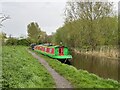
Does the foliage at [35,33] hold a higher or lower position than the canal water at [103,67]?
higher

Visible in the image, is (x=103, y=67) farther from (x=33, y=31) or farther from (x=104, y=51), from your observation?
(x=33, y=31)

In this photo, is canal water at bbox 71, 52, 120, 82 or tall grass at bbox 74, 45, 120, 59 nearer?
canal water at bbox 71, 52, 120, 82

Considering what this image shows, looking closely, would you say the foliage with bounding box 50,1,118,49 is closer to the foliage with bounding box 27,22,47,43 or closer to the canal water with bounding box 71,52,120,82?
the canal water with bounding box 71,52,120,82

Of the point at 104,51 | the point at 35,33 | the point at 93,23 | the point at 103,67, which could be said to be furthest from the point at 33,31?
the point at 103,67

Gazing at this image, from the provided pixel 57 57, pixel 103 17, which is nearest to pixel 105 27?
pixel 103 17

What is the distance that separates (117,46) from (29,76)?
25486mm

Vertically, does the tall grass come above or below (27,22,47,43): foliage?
below

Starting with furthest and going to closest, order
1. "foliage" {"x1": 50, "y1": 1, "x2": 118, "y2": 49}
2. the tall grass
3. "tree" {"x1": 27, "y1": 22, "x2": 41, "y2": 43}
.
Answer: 1. "tree" {"x1": 27, "y1": 22, "x2": 41, "y2": 43}
2. "foliage" {"x1": 50, "y1": 1, "x2": 118, "y2": 49}
3. the tall grass

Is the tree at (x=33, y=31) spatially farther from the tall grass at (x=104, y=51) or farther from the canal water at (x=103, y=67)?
the canal water at (x=103, y=67)

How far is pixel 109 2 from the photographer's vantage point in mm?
42062

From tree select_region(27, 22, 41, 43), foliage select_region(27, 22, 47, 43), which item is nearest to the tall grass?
foliage select_region(27, 22, 47, 43)

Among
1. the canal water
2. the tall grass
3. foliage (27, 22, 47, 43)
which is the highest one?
foliage (27, 22, 47, 43)

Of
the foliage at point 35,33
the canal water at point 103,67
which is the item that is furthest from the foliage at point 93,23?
the foliage at point 35,33

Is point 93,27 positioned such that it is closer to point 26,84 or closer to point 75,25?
point 75,25
